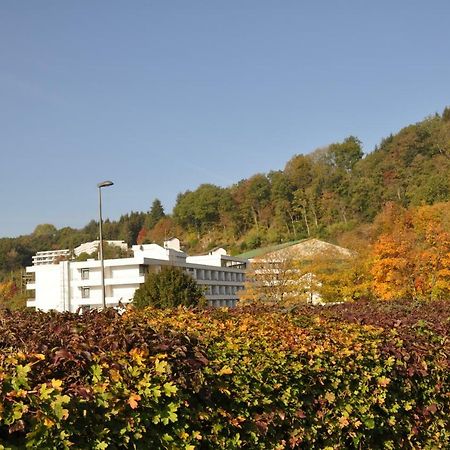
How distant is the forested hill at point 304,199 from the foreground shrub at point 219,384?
181 feet

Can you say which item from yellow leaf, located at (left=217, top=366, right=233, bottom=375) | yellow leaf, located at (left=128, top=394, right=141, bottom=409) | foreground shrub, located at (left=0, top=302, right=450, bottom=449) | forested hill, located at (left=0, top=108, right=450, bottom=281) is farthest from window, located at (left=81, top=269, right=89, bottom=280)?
yellow leaf, located at (left=128, top=394, right=141, bottom=409)

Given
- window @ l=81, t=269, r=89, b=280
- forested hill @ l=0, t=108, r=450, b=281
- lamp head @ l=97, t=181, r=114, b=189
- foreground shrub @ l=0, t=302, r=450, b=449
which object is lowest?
foreground shrub @ l=0, t=302, r=450, b=449

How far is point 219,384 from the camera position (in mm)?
2984

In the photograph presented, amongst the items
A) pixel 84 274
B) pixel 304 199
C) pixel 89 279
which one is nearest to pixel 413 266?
pixel 89 279

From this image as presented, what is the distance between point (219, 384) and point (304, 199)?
83.1m

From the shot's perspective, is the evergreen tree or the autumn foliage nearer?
the autumn foliage

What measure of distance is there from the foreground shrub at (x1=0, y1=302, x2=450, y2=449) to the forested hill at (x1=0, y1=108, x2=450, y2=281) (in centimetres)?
5522

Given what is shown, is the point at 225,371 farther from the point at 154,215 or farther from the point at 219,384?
the point at 154,215

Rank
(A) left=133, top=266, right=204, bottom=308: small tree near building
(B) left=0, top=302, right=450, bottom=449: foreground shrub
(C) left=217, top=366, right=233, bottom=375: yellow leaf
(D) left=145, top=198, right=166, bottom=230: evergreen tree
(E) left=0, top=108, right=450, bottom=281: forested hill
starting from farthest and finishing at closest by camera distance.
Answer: (D) left=145, top=198, right=166, bottom=230: evergreen tree, (E) left=0, top=108, right=450, bottom=281: forested hill, (A) left=133, top=266, right=204, bottom=308: small tree near building, (C) left=217, top=366, right=233, bottom=375: yellow leaf, (B) left=0, top=302, right=450, bottom=449: foreground shrub

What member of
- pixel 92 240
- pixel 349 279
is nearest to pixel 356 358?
pixel 349 279

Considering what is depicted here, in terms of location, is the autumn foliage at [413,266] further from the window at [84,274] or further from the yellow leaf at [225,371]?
the window at [84,274]

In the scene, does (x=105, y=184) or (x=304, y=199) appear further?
(x=304, y=199)

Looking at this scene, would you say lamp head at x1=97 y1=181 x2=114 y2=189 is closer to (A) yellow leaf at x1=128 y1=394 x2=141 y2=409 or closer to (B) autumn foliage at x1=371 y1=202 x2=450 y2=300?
(B) autumn foliage at x1=371 y1=202 x2=450 y2=300

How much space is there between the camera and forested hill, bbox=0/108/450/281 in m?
67.0
